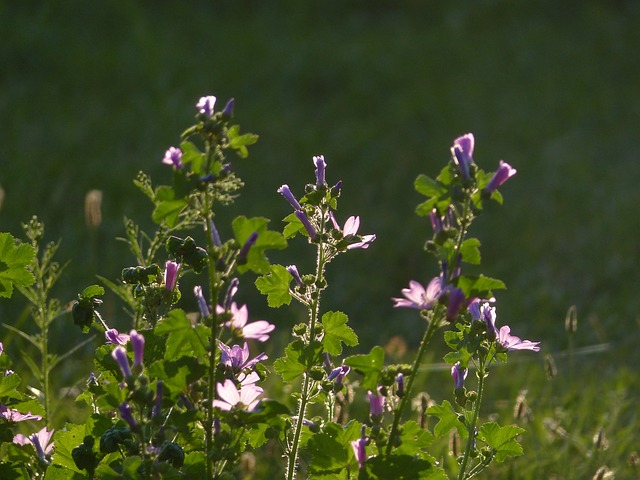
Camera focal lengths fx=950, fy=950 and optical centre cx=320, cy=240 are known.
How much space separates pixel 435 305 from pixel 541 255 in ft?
13.0

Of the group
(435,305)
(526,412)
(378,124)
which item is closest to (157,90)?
(378,124)

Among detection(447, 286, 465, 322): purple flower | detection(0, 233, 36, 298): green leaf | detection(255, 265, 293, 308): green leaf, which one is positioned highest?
detection(0, 233, 36, 298): green leaf

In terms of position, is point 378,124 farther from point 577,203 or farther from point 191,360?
point 191,360

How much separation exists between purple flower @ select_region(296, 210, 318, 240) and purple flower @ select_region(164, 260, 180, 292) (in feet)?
0.84

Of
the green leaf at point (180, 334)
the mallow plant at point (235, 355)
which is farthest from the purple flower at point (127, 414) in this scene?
the green leaf at point (180, 334)

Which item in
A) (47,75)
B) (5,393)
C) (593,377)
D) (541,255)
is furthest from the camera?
(47,75)

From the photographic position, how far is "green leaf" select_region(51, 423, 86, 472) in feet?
6.12

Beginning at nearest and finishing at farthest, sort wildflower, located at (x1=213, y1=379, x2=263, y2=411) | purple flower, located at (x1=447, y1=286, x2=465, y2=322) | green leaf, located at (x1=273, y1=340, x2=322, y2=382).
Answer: purple flower, located at (x1=447, y1=286, x2=465, y2=322) → wildflower, located at (x1=213, y1=379, x2=263, y2=411) → green leaf, located at (x1=273, y1=340, x2=322, y2=382)

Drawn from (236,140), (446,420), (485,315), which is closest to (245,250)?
(236,140)

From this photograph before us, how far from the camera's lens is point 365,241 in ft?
5.92

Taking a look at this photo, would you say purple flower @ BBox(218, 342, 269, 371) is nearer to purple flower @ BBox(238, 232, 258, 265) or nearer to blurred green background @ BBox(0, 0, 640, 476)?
purple flower @ BBox(238, 232, 258, 265)

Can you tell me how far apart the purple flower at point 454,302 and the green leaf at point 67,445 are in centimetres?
80

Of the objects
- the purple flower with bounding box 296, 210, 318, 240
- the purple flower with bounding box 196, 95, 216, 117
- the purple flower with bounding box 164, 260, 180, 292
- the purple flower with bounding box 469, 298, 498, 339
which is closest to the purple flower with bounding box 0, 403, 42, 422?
the purple flower with bounding box 164, 260, 180, 292

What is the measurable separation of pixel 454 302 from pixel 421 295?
0.25ft
